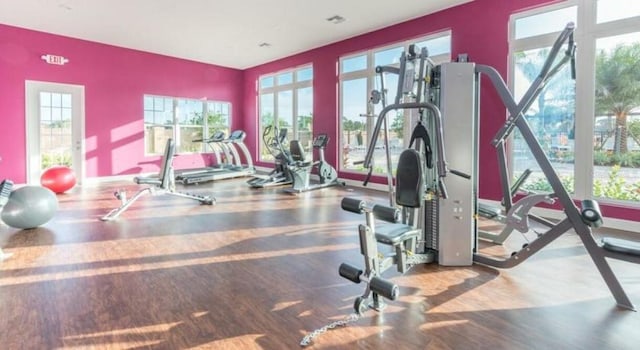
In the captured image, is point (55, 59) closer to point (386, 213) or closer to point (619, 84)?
point (386, 213)

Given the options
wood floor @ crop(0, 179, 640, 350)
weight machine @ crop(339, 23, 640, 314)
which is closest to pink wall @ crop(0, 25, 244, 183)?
wood floor @ crop(0, 179, 640, 350)

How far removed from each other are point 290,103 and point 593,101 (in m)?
6.78

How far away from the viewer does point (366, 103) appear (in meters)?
7.78

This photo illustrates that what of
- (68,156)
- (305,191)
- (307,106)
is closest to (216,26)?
(307,106)

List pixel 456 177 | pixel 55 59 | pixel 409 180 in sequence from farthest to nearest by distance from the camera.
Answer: pixel 55 59
pixel 456 177
pixel 409 180

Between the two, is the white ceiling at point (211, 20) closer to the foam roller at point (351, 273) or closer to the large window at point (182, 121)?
the large window at point (182, 121)

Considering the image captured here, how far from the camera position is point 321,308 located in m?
2.45

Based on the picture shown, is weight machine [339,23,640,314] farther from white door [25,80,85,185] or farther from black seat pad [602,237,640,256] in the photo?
white door [25,80,85,185]

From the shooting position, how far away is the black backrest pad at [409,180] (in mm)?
2725

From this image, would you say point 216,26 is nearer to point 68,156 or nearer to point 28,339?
point 68,156

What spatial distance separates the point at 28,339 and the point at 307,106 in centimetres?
785

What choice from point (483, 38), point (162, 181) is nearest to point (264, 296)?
point (162, 181)

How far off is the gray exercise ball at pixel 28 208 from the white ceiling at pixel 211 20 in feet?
10.7

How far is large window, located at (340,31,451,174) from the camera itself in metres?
7.06
